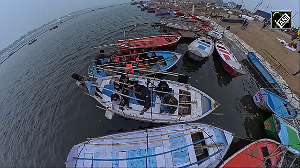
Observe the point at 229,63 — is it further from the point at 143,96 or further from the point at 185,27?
the point at 143,96

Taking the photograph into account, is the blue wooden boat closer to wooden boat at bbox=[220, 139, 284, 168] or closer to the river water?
the river water

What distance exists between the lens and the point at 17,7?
46.4 meters

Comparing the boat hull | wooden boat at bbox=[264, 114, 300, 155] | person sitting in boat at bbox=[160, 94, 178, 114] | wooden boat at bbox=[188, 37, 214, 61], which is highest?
wooden boat at bbox=[188, 37, 214, 61]

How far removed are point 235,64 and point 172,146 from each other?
15.5 meters

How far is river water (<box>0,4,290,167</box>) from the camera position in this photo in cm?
1552

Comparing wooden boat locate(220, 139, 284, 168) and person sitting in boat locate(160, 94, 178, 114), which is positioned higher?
person sitting in boat locate(160, 94, 178, 114)

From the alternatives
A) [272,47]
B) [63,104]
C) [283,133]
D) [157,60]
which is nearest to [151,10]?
[157,60]

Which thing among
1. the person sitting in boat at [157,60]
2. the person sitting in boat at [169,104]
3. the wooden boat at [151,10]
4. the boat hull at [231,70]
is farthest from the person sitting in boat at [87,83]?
the wooden boat at [151,10]

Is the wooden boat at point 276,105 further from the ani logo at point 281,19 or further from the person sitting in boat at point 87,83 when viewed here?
the ani logo at point 281,19

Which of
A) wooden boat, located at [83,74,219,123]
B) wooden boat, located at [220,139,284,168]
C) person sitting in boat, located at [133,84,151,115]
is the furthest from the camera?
person sitting in boat, located at [133,84,151,115]

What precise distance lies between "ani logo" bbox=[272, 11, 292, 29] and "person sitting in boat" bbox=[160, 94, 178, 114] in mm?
31810

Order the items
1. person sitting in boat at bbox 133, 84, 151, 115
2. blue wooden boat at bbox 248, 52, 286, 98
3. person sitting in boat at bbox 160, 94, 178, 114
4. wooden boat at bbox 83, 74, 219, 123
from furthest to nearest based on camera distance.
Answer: blue wooden boat at bbox 248, 52, 286, 98, person sitting in boat at bbox 133, 84, 151, 115, wooden boat at bbox 83, 74, 219, 123, person sitting in boat at bbox 160, 94, 178, 114

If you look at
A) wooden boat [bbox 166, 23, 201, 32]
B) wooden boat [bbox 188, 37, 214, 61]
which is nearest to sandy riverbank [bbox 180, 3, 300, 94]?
wooden boat [bbox 166, 23, 201, 32]

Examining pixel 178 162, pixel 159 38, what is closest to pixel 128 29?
pixel 159 38
